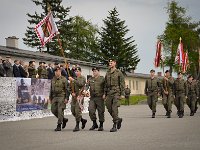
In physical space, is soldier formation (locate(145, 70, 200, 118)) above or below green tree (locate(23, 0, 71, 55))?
below

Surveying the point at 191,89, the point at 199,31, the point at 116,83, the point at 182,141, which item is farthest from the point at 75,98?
the point at 199,31

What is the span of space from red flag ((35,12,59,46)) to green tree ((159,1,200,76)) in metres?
60.7

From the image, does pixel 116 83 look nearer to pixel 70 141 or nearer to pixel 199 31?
pixel 70 141

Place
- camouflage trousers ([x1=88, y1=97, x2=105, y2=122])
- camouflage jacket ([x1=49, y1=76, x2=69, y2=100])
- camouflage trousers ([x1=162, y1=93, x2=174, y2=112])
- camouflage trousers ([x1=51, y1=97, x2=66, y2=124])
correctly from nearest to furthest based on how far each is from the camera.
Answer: camouflage trousers ([x1=51, y1=97, x2=66, y2=124]), camouflage trousers ([x1=88, y1=97, x2=105, y2=122]), camouflage jacket ([x1=49, y1=76, x2=69, y2=100]), camouflage trousers ([x1=162, y1=93, x2=174, y2=112])

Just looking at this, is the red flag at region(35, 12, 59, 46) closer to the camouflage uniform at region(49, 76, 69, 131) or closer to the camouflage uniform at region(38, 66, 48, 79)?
the camouflage uniform at region(49, 76, 69, 131)

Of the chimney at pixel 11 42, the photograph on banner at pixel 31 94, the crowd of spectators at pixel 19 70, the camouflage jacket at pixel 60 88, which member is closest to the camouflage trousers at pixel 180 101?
the crowd of spectators at pixel 19 70

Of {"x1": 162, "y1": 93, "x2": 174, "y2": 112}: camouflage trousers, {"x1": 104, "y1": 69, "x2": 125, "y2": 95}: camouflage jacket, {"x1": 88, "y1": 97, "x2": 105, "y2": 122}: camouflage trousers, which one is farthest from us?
{"x1": 162, "y1": 93, "x2": 174, "y2": 112}: camouflage trousers

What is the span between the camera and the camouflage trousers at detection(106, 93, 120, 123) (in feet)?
50.7

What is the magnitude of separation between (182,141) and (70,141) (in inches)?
111

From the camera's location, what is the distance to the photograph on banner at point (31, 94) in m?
22.2

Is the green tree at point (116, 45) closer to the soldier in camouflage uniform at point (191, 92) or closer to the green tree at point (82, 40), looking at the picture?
the green tree at point (82, 40)

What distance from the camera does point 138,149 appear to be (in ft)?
32.9

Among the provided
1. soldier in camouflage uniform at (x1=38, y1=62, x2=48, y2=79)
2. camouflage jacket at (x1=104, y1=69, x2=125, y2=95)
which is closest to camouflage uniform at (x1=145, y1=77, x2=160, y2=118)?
soldier in camouflage uniform at (x1=38, y1=62, x2=48, y2=79)

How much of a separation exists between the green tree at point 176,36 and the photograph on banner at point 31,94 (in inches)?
2248
